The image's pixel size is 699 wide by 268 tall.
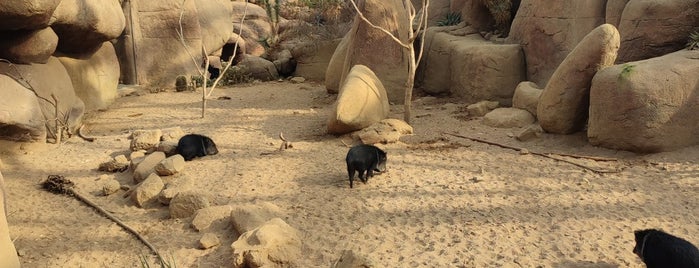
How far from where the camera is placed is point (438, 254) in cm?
484

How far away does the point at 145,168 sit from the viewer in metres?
7.04

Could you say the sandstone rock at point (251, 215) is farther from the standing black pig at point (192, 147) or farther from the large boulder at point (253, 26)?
the large boulder at point (253, 26)

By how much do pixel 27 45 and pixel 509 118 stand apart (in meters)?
7.36

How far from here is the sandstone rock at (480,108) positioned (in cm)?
1002

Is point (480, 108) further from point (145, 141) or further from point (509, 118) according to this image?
point (145, 141)

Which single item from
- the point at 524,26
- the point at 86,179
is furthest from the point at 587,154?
the point at 86,179

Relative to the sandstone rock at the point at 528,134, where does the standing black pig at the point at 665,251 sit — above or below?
above

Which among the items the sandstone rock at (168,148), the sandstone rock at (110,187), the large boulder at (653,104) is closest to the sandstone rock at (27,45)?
the sandstone rock at (168,148)

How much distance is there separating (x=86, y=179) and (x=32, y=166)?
3.26ft

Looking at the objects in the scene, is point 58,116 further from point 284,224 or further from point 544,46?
point 544,46

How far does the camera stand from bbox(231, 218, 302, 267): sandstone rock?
4617mm

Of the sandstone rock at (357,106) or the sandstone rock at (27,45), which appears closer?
the sandstone rock at (27,45)

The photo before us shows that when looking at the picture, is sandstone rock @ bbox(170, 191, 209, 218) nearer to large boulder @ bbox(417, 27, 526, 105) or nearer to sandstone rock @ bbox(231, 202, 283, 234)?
sandstone rock @ bbox(231, 202, 283, 234)

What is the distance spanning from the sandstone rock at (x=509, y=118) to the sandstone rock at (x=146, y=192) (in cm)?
536
